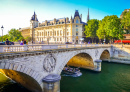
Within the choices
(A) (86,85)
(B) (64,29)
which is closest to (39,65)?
(A) (86,85)

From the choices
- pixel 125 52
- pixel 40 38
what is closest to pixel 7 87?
pixel 125 52

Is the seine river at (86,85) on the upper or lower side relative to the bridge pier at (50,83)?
lower

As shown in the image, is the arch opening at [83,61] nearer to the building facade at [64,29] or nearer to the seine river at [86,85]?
the seine river at [86,85]

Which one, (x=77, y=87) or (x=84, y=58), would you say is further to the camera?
(x=84, y=58)

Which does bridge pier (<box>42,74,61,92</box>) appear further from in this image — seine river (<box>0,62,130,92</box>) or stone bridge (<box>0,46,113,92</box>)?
seine river (<box>0,62,130,92</box>)

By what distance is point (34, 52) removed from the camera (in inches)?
445

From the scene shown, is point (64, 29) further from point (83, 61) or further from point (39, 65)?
point (39, 65)

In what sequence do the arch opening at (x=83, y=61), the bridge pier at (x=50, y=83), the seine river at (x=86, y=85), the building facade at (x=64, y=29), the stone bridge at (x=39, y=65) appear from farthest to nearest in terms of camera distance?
the building facade at (x=64, y=29) < the arch opening at (x=83, y=61) < the seine river at (x=86, y=85) < the bridge pier at (x=50, y=83) < the stone bridge at (x=39, y=65)

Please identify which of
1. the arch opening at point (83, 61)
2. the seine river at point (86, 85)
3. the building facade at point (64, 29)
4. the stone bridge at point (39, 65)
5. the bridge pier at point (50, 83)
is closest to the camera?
the stone bridge at point (39, 65)

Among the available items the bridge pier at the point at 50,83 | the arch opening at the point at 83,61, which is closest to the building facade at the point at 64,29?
the arch opening at the point at 83,61

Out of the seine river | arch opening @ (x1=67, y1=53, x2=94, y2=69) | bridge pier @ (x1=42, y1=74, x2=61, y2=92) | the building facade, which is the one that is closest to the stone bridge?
bridge pier @ (x1=42, y1=74, x2=61, y2=92)

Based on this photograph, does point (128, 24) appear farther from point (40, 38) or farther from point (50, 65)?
point (40, 38)

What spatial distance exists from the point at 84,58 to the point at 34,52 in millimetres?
18564

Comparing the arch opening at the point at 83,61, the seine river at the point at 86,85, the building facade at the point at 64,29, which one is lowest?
the seine river at the point at 86,85
